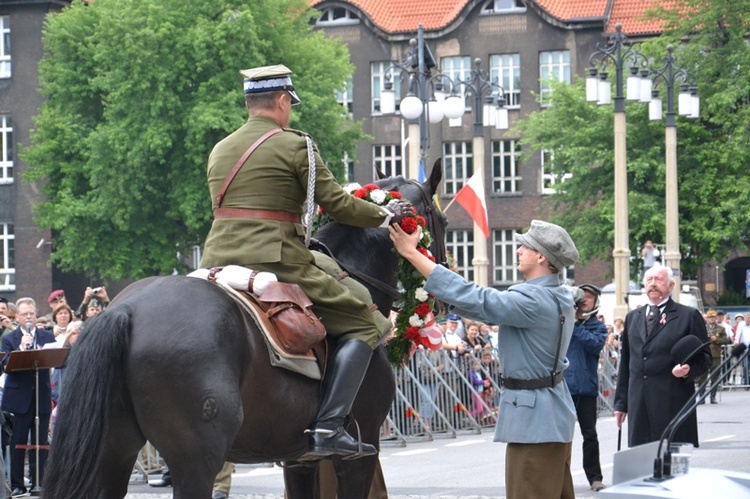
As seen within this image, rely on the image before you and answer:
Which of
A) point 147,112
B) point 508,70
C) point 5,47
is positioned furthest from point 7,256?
point 508,70

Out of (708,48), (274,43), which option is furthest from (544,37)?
(274,43)

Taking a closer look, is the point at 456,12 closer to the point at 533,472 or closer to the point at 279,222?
the point at 279,222

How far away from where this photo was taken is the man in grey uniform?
7.62 metres

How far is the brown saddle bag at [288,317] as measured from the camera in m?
7.51

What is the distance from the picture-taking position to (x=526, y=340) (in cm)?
784

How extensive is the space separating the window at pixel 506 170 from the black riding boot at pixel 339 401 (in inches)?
2312

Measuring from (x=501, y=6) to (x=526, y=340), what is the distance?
195 ft

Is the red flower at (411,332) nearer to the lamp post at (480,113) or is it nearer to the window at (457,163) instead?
the lamp post at (480,113)

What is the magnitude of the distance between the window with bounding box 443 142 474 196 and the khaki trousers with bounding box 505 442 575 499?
59202 mm

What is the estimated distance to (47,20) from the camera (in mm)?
56406

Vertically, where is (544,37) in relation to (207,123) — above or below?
above

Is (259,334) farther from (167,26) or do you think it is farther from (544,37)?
(544,37)

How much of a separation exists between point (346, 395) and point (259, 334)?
0.72 m

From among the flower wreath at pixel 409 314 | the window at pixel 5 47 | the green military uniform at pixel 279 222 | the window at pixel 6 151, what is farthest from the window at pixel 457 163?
the green military uniform at pixel 279 222
